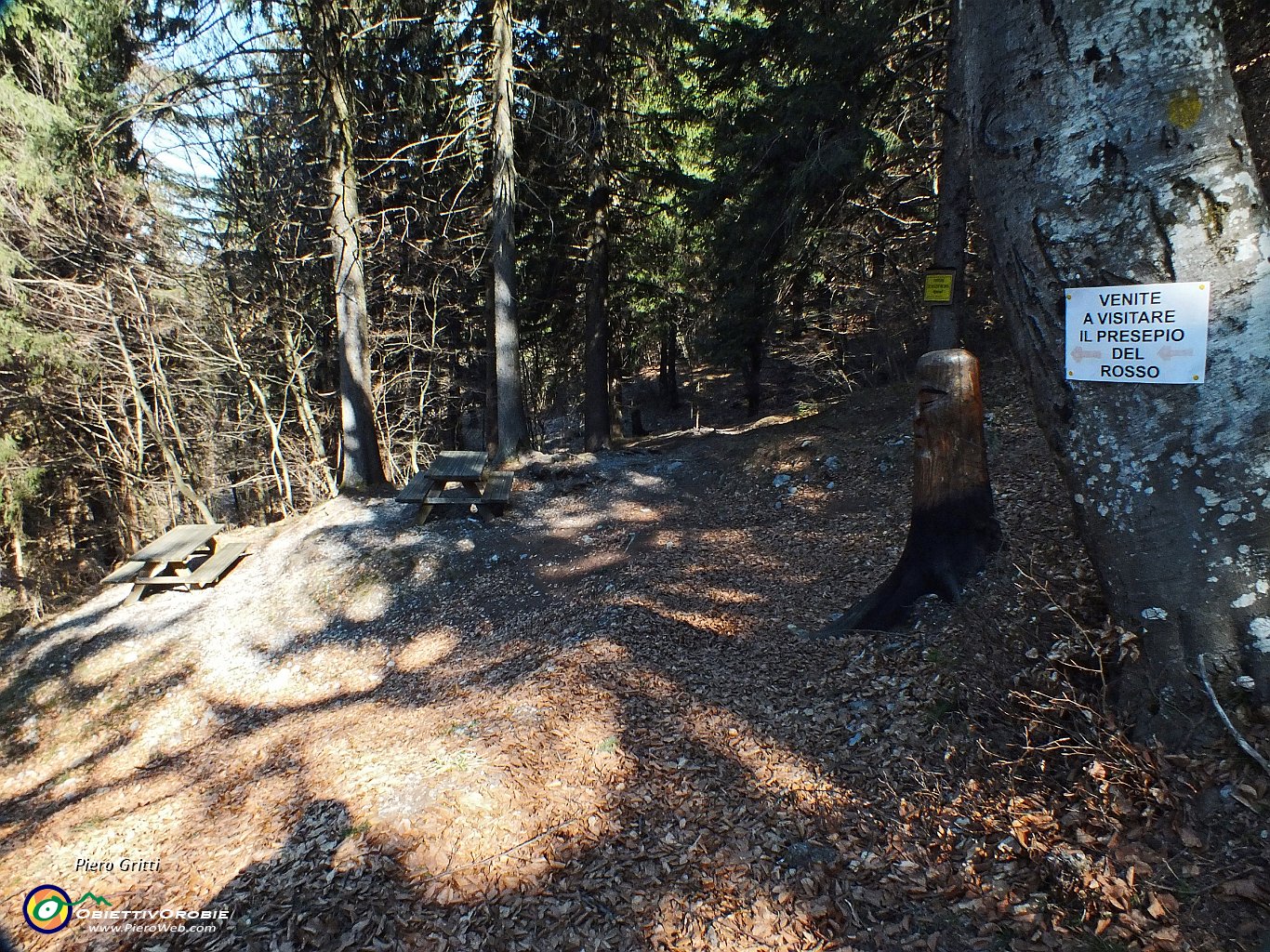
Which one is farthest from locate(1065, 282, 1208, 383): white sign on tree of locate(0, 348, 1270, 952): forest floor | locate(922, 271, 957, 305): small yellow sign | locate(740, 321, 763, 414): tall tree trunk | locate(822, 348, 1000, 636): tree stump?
locate(740, 321, 763, 414): tall tree trunk

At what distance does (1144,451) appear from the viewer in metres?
2.12

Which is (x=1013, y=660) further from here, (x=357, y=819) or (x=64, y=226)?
(x=64, y=226)

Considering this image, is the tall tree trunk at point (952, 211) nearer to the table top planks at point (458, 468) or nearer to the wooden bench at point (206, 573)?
the table top planks at point (458, 468)

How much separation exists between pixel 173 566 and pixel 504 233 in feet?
25.3

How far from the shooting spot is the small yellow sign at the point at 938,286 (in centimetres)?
597

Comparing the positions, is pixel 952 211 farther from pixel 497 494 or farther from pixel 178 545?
pixel 178 545

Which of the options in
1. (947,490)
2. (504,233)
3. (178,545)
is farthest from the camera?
(504,233)

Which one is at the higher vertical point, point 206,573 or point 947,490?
point 947,490

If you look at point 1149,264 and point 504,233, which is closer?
point 1149,264

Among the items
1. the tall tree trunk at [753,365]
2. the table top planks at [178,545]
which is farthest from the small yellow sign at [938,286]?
the table top planks at [178,545]

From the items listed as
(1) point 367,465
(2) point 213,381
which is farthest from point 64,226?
(1) point 367,465

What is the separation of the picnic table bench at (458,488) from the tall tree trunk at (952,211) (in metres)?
6.56

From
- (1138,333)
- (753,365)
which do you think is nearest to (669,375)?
(753,365)
